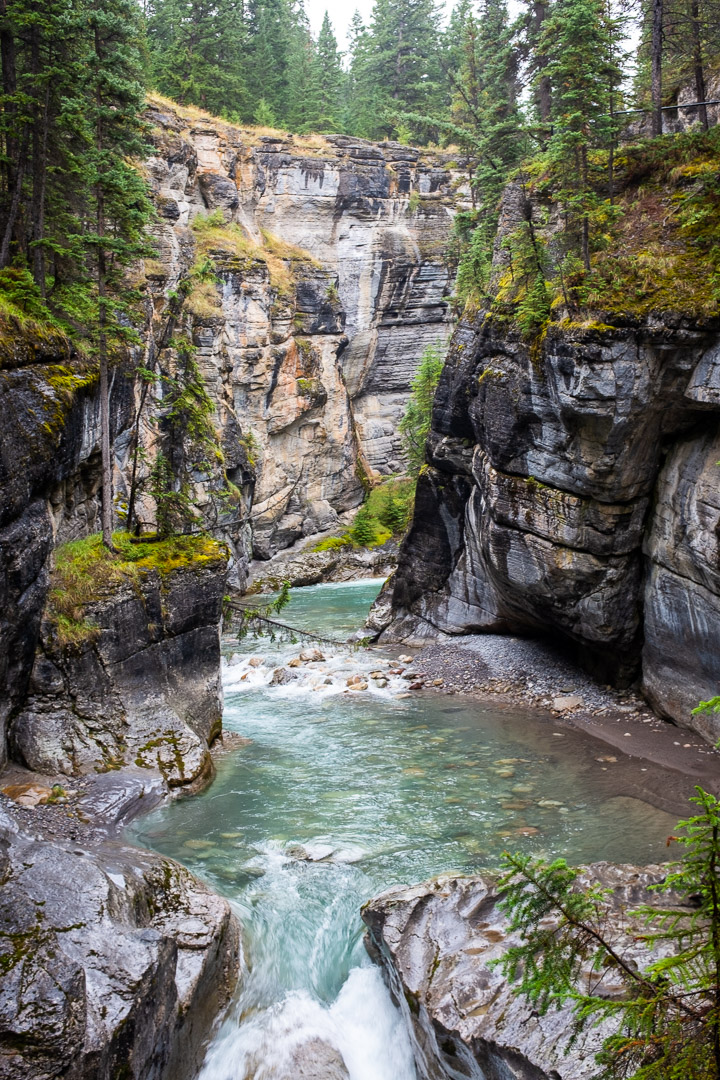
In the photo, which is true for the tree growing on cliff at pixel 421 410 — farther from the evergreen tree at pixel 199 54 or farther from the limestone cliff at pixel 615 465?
the evergreen tree at pixel 199 54

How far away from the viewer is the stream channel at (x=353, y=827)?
301 inches

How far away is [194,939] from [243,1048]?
1.17 metres

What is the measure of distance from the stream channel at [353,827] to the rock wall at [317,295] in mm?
23709

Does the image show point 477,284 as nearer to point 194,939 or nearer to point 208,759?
point 208,759

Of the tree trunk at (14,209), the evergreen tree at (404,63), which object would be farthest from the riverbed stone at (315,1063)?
the evergreen tree at (404,63)

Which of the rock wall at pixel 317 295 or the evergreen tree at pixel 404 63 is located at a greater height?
the evergreen tree at pixel 404 63

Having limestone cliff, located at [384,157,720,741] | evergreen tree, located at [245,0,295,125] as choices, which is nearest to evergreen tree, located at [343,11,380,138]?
evergreen tree, located at [245,0,295,125]

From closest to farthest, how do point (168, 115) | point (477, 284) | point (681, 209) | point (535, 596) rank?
point (681, 209) < point (535, 596) < point (477, 284) < point (168, 115)

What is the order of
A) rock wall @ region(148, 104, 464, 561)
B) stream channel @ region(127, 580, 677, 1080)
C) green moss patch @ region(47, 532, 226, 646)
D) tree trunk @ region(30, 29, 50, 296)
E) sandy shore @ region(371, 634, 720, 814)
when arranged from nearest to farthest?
stream channel @ region(127, 580, 677, 1080)
sandy shore @ region(371, 634, 720, 814)
green moss patch @ region(47, 532, 226, 646)
tree trunk @ region(30, 29, 50, 296)
rock wall @ region(148, 104, 464, 561)

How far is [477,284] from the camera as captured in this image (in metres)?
21.8

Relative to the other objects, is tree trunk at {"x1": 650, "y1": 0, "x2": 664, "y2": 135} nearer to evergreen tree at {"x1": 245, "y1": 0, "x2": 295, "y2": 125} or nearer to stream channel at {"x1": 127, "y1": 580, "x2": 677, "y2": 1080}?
stream channel at {"x1": 127, "y1": 580, "x2": 677, "y2": 1080}

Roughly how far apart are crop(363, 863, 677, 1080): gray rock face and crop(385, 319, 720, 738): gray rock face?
7.15 metres

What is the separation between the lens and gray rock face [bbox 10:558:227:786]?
465 inches

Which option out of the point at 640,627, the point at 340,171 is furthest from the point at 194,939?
the point at 340,171
